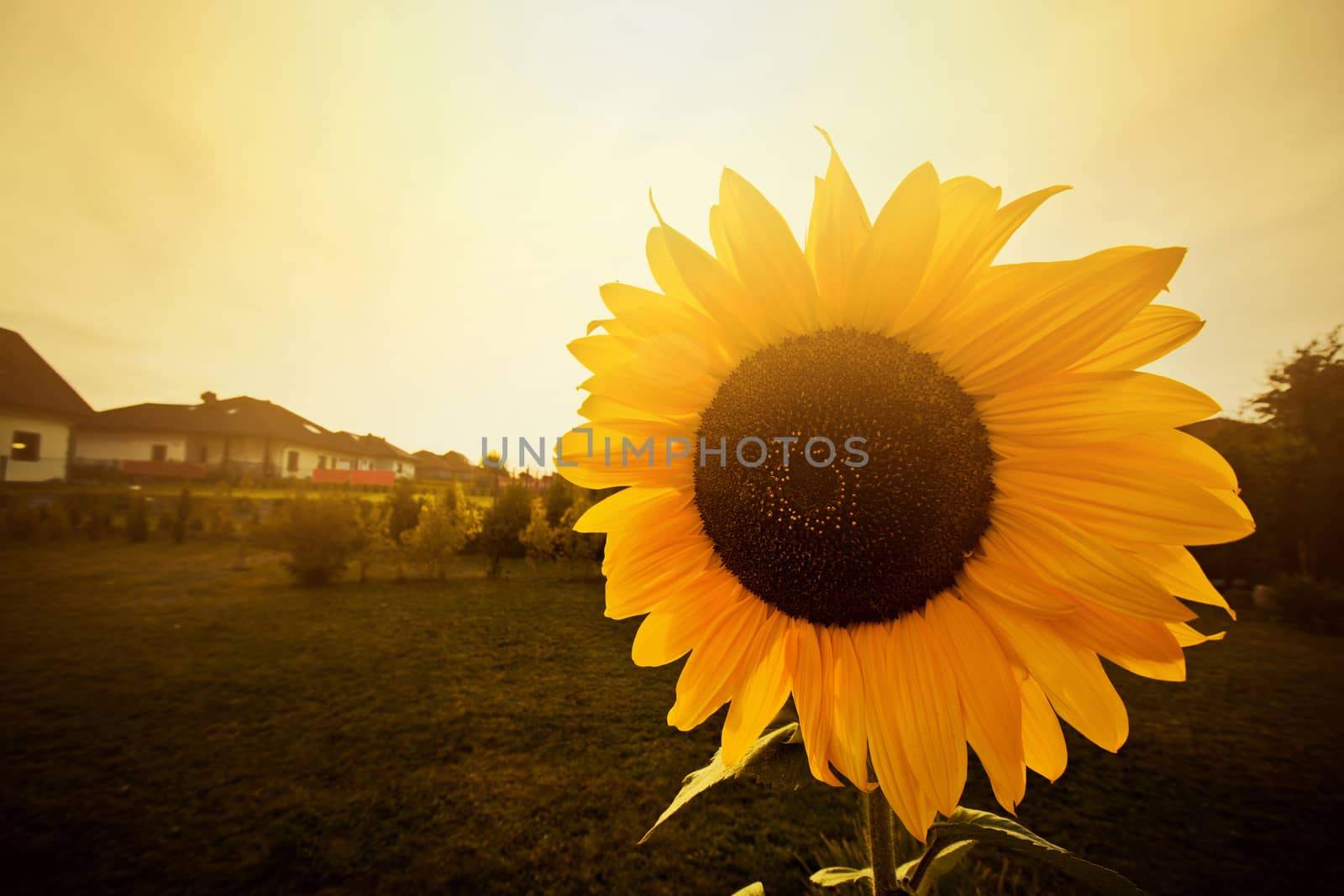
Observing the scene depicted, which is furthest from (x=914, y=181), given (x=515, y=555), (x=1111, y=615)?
(x=515, y=555)

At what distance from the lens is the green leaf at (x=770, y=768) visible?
825 mm

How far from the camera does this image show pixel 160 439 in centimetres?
3350

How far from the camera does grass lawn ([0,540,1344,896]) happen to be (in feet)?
12.9

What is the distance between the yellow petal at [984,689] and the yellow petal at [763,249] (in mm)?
520

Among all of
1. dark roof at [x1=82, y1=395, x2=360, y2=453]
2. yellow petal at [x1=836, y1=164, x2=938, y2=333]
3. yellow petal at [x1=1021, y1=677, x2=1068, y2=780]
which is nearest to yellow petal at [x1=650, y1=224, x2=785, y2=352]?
yellow petal at [x1=836, y1=164, x2=938, y2=333]

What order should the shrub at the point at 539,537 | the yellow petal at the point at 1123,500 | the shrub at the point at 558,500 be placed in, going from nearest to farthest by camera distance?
the yellow petal at the point at 1123,500 → the shrub at the point at 539,537 → the shrub at the point at 558,500

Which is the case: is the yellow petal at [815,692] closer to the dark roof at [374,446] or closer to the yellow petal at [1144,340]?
the yellow petal at [1144,340]

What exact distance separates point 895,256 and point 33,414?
119ft

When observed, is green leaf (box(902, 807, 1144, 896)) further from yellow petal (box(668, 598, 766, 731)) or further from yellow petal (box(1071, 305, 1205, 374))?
yellow petal (box(1071, 305, 1205, 374))

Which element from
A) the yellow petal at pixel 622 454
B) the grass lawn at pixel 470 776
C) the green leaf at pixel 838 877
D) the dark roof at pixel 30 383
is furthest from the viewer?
the dark roof at pixel 30 383

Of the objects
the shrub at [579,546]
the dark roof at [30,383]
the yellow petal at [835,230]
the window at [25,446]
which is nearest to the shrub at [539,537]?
the shrub at [579,546]

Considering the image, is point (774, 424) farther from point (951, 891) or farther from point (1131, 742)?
point (1131, 742)

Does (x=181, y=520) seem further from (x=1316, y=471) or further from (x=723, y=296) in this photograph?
(x=1316, y=471)

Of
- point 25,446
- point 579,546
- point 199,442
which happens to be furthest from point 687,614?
point 199,442
